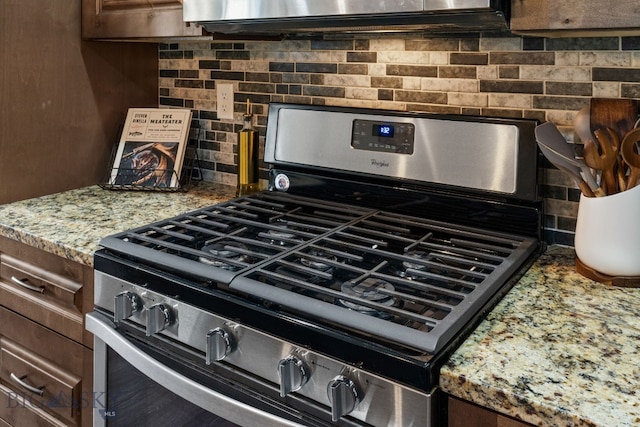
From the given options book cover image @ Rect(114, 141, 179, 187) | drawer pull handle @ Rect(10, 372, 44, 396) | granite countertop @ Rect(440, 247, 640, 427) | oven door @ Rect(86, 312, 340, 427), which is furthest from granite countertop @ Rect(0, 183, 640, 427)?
book cover image @ Rect(114, 141, 179, 187)

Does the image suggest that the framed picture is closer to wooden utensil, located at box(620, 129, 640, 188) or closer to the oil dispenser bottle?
the oil dispenser bottle

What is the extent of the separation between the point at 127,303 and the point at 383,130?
0.77 metres

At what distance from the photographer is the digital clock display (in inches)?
61.0

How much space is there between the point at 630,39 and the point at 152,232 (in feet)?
3.78

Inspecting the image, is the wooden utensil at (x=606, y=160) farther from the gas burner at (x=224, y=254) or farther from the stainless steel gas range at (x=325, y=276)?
the gas burner at (x=224, y=254)

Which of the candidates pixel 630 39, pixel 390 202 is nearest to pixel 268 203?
pixel 390 202

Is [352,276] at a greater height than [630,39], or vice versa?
[630,39]

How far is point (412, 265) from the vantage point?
1.22m

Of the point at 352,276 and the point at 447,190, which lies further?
the point at 447,190

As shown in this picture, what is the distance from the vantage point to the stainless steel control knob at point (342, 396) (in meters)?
0.91

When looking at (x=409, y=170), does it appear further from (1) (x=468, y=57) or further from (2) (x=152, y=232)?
(2) (x=152, y=232)

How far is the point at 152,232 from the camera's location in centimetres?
143

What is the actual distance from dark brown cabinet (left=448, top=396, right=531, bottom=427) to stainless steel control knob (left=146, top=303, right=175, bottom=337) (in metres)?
0.58

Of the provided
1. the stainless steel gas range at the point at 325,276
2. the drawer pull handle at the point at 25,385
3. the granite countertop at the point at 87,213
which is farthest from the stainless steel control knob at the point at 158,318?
the drawer pull handle at the point at 25,385
